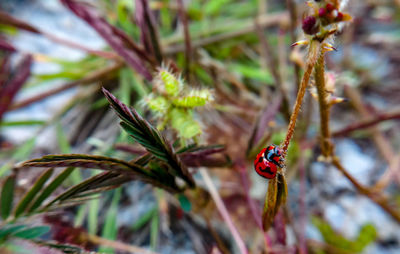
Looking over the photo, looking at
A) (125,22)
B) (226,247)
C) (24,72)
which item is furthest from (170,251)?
(125,22)

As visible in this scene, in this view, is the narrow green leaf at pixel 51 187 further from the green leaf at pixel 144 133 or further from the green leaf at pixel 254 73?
the green leaf at pixel 254 73

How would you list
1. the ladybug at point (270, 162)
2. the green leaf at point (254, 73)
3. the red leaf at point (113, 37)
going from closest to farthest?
the ladybug at point (270, 162) → the red leaf at point (113, 37) → the green leaf at point (254, 73)

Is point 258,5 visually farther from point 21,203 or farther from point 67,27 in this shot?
Result: point 21,203

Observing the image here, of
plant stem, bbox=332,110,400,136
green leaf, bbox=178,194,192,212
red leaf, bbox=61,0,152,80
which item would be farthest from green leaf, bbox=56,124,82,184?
plant stem, bbox=332,110,400,136

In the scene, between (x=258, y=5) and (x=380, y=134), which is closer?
(x=380, y=134)

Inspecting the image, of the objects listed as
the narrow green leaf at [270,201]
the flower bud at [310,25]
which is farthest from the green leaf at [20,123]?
the flower bud at [310,25]

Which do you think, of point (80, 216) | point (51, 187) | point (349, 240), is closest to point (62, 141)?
point (80, 216)
